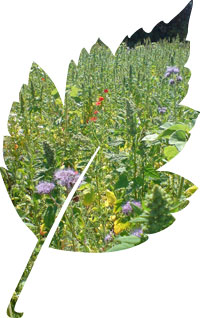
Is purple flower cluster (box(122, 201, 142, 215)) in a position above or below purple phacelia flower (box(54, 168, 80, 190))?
below

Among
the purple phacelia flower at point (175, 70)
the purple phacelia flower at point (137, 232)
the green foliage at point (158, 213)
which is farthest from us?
the purple phacelia flower at point (175, 70)

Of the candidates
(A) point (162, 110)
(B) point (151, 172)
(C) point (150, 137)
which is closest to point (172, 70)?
(A) point (162, 110)

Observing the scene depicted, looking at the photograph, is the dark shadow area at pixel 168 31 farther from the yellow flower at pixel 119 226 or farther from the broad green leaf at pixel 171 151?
the yellow flower at pixel 119 226

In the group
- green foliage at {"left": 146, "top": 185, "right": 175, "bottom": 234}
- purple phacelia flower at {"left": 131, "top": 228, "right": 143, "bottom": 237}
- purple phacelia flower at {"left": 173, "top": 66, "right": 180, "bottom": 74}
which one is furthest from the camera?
purple phacelia flower at {"left": 173, "top": 66, "right": 180, "bottom": 74}

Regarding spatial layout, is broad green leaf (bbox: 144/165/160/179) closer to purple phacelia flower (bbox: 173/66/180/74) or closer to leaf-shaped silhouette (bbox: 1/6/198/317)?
leaf-shaped silhouette (bbox: 1/6/198/317)

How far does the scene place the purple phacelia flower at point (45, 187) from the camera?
6.25ft

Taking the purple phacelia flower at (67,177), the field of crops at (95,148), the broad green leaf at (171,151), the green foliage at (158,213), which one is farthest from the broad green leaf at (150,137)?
the purple phacelia flower at (67,177)

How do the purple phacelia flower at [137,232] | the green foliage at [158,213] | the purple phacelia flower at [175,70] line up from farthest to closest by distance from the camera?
the purple phacelia flower at [175,70], the purple phacelia flower at [137,232], the green foliage at [158,213]

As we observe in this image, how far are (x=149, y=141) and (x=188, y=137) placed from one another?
19 cm

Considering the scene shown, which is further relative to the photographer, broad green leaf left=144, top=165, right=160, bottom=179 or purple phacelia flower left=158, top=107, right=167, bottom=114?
purple phacelia flower left=158, top=107, right=167, bottom=114

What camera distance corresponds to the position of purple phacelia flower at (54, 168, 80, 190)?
6.16 ft

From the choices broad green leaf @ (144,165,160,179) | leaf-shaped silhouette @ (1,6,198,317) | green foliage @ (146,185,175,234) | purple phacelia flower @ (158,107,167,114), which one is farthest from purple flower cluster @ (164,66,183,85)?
green foliage @ (146,185,175,234)

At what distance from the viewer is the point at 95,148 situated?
1.89m

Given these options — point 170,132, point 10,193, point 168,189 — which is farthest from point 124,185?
point 10,193
